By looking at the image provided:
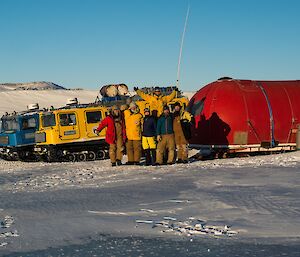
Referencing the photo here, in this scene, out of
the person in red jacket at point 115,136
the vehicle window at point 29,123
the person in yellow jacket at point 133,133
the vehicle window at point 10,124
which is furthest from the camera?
the vehicle window at point 10,124

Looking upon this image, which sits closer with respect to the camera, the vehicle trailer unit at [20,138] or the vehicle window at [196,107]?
the vehicle window at [196,107]

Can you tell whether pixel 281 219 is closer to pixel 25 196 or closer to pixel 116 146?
pixel 25 196

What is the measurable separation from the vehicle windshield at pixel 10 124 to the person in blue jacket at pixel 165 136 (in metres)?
8.07

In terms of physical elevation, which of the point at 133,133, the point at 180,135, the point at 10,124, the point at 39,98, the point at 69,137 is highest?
the point at 39,98

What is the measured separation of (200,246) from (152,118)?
808cm

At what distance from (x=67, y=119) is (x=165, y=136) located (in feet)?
20.1

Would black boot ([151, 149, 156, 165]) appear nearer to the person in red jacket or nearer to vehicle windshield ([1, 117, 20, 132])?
the person in red jacket

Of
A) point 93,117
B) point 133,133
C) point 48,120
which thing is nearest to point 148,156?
point 133,133

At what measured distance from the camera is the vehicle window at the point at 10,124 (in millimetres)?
18719

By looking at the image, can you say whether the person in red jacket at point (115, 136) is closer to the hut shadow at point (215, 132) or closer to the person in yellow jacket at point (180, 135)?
the person in yellow jacket at point (180, 135)

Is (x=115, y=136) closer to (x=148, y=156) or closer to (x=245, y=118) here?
(x=148, y=156)

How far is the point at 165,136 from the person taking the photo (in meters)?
12.4

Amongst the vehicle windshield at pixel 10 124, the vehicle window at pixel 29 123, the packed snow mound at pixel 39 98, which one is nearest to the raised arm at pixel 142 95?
the vehicle window at pixel 29 123

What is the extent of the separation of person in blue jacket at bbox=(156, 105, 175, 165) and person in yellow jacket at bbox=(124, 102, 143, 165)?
0.51 meters
